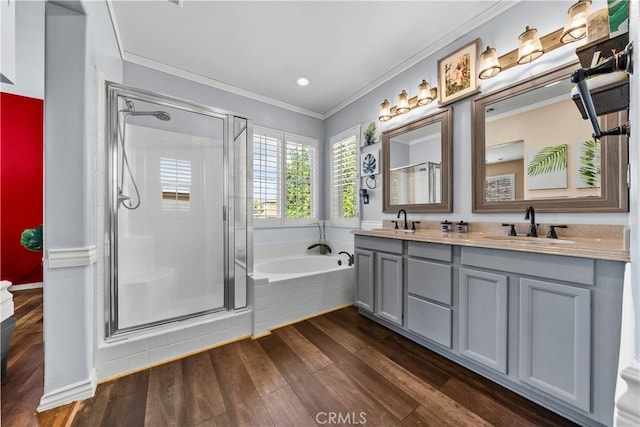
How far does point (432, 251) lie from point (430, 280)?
8.5 inches

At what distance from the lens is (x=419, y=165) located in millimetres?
2518

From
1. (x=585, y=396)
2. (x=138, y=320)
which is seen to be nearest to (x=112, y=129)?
(x=138, y=320)

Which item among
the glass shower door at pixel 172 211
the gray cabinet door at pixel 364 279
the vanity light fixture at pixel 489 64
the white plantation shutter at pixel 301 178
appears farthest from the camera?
the white plantation shutter at pixel 301 178

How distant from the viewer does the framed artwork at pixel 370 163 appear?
2973mm

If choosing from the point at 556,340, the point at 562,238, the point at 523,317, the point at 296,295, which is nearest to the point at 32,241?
the point at 296,295

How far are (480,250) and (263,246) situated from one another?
2.48m

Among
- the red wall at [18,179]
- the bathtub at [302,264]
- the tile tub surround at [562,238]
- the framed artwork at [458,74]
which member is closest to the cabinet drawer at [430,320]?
the tile tub surround at [562,238]

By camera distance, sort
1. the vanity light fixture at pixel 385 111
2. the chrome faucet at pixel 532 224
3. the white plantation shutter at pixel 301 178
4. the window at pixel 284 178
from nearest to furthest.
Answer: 1. the chrome faucet at pixel 532 224
2. the vanity light fixture at pixel 385 111
3. the window at pixel 284 178
4. the white plantation shutter at pixel 301 178

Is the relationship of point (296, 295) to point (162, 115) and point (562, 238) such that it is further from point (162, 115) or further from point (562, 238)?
point (562, 238)

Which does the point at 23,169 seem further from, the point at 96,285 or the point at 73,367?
the point at 73,367

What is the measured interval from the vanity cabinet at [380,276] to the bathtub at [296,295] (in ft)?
0.99

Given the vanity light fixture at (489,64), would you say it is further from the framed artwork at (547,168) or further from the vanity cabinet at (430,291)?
the vanity cabinet at (430,291)

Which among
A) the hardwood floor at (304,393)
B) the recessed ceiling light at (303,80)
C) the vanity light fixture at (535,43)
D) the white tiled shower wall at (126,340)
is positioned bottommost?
the hardwood floor at (304,393)

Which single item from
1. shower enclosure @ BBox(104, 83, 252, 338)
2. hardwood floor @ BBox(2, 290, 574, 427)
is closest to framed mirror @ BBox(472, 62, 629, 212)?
hardwood floor @ BBox(2, 290, 574, 427)
